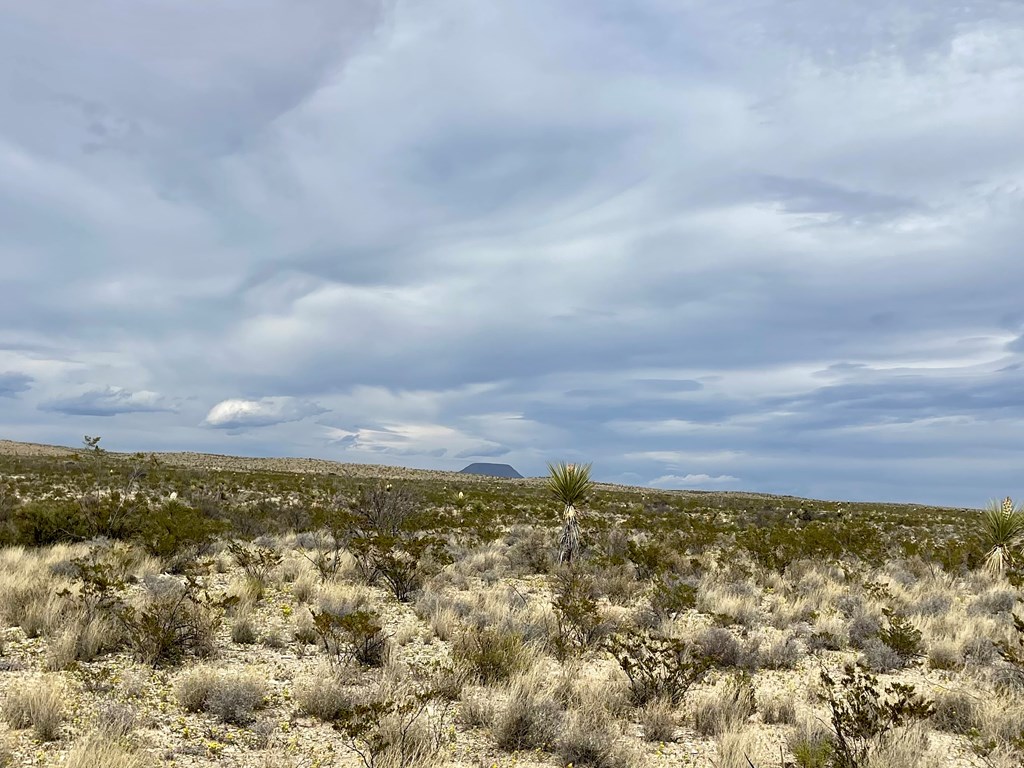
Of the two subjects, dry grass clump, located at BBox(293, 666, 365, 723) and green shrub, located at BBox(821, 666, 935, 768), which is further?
dry grass clump, located at BBox(293, 666, 365, 723)

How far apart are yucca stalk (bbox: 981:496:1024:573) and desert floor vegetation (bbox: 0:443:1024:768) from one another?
0.11 metres

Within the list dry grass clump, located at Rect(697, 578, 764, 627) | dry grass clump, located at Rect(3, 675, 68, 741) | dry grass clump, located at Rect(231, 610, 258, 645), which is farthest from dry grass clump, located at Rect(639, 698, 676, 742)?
dry grass clump, located at Rect(3, 675, 68, 741)

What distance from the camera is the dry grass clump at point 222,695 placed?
6.82 meters

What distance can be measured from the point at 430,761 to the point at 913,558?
19102 mm

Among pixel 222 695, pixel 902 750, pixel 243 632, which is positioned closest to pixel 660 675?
pixel 902 750

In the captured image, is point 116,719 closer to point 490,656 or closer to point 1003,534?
point 490,656

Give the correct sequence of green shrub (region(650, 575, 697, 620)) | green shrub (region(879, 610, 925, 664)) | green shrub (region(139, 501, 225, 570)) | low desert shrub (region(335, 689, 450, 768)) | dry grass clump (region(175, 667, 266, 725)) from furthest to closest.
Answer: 1. green shrub (region(139, 501, 225, 570))
2. green shrub (region(650, 575, 697, 620))
3. green shrub (region(879, 610, 925, 664))
4. dry grass clump (region(175, 667, 266, 725))
5. low desert shrub (region(335, 689, 450, 768))

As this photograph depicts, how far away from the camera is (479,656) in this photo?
8.42 m

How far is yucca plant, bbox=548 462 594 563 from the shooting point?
17.4 m

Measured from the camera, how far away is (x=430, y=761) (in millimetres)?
5859

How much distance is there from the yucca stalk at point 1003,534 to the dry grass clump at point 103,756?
20076mm

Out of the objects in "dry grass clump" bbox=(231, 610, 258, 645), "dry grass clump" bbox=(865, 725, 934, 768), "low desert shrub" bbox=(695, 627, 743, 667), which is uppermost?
"dry grass clump" bbox=(865, 725, 934, 768)

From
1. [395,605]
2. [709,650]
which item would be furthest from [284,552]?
[709,650]

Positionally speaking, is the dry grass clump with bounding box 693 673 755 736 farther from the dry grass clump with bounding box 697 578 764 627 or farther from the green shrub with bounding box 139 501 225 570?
the green shrub with bounding box 139 501 225 570
